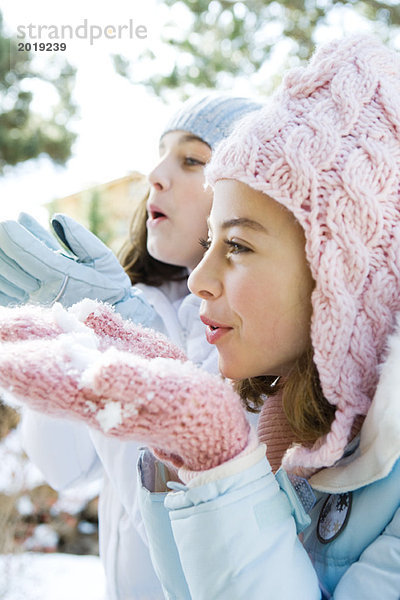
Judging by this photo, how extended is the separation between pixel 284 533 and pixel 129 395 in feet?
0.85

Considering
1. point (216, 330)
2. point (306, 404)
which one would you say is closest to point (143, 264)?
point (216, 330)

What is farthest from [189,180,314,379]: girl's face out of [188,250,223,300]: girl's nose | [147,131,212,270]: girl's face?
[147,131,212,270]: girl's face

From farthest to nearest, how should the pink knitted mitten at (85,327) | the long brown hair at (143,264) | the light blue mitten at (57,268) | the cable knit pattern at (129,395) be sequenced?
1. the long brown hair at (143,264)
2. the light blue mitten at (57,268)
3. the pink knitted mitten at (85,327)
4. the cable knit pattern at (129,395)

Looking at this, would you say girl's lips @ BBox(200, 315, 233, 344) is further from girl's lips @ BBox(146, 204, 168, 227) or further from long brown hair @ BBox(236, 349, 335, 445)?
girl's lips @ BBox(146, 204, 168, 227)

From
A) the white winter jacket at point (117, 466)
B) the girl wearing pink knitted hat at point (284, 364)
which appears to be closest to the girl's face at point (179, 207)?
the white winter jacket at point (117, 466)

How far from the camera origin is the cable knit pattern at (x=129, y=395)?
63cm

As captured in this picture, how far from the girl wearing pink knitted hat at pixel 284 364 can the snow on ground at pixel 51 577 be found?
5.14 feet

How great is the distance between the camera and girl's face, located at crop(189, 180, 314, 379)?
80 cm

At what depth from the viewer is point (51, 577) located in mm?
2572

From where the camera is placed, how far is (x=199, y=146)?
55.9 inches

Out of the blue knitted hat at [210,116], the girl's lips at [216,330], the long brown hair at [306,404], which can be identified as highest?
the blue knitted hat at [210,116]

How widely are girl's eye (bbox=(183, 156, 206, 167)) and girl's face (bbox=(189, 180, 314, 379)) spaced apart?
59 centimetres

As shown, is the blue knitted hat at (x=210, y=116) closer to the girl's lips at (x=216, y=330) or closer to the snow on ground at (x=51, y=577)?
the girl's lips at (x=216, y=330)

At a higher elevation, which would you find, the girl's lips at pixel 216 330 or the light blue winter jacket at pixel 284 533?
the girl's lips at pixel 216 330
